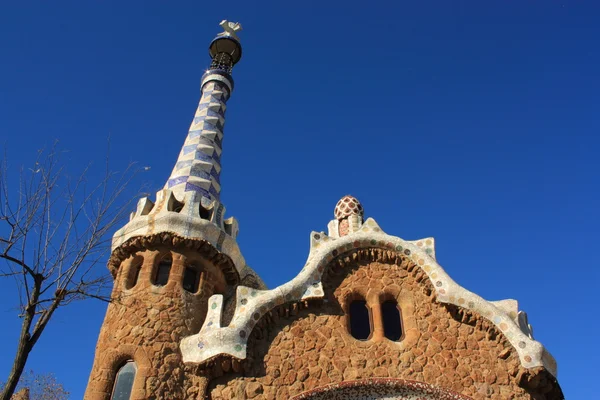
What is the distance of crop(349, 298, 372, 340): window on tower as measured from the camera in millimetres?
6779

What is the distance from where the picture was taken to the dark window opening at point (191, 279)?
296 inches

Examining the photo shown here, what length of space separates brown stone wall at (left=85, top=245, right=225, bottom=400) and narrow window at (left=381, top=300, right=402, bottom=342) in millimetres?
2403

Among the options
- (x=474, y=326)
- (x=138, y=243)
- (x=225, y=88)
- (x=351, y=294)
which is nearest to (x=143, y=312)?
(x=138, y=243)

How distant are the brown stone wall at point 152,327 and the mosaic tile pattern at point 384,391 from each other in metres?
1.67

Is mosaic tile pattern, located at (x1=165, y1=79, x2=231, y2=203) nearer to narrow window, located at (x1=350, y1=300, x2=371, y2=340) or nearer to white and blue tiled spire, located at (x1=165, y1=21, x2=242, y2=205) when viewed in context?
white and blue tiled spire, located at (x1=165, y1=21, x2=242, y2=205)

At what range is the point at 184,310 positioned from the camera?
23.4ft

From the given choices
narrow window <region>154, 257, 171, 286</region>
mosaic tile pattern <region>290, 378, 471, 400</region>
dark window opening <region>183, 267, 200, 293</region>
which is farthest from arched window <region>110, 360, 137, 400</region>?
mosaic tile pattern <region>290, 378, 471, 400</region>

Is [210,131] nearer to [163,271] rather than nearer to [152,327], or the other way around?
[163,271]

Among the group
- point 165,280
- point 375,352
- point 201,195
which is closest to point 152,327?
point 165,280

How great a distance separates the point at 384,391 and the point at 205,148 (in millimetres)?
5743

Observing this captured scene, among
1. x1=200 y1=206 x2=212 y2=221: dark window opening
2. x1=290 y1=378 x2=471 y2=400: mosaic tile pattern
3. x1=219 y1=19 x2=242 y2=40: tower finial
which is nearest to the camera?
x1=290 y1=378 x2=471 y2=400: mosaic tile pattern

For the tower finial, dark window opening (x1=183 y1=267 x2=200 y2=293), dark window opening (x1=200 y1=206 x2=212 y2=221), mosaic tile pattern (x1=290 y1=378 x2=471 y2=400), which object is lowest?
→ mosaic tile pattern (x1=290 y1=378 x2=471 y2=400)

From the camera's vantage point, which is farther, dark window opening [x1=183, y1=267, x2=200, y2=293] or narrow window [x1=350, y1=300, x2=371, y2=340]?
dark window opening [x1=183, y1=267, x2=200, y2=293]

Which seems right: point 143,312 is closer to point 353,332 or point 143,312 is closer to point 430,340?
point 353,332
